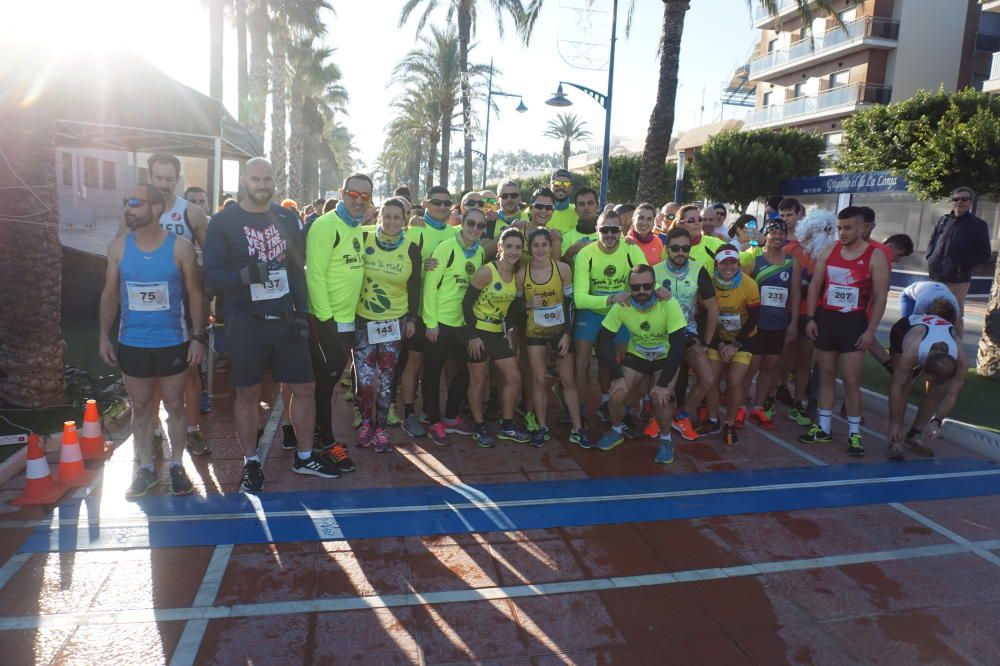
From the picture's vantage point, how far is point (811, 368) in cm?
661

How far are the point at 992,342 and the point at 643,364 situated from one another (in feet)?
16.1

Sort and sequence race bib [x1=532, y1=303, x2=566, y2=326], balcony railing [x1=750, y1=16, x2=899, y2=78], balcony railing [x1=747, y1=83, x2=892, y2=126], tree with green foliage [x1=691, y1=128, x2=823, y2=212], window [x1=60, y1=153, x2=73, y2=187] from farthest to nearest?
1. balcony railing [x1=747, y1=83, x2=892, y2=126]
2. balcony railing [x1=750, y1=16, x2=899, y2=78]
3. tree with green foliage [x1=691, y1=128, x2=823, y2=212]
4. window [x1=60, y1=153, x2=73, y2=187]
5. race bib [x1=532, y1=303, x2=566, y2=326]

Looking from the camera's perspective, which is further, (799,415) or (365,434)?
(799,415)

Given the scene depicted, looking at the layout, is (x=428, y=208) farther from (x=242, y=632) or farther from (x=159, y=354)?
(x=242, y=632)

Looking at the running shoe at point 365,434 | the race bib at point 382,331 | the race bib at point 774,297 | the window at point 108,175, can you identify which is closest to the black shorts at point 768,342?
the race bib at point 774,297

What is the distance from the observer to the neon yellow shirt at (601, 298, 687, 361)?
16.7 ft

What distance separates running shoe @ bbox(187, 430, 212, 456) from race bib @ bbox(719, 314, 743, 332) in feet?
14.0

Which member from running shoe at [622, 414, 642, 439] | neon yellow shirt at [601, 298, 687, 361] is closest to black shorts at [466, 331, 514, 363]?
neon yellow shirt at [601, 298, 687, 361]

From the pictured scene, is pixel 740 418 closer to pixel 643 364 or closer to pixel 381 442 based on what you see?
pixel 643 364

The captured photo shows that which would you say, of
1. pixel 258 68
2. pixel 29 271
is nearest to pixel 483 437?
pixel 29 271

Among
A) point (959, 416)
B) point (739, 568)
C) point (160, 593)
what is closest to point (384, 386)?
point (160, 593)

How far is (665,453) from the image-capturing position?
16.9 feet

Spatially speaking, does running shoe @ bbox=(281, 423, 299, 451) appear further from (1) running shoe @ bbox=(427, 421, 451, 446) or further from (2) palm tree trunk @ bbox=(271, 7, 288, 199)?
(2) palm tree trunk @ bbox=(271, 7, 288, 199)

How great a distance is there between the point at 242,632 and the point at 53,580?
1138 millimetres
